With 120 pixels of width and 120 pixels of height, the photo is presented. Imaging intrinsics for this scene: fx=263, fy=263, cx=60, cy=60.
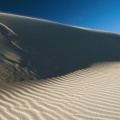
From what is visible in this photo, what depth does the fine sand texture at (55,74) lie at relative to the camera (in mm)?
4793

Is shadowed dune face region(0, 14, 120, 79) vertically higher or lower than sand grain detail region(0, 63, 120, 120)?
higher

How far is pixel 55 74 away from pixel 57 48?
3.19m

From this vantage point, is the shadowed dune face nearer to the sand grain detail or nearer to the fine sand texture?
the fine sand texture

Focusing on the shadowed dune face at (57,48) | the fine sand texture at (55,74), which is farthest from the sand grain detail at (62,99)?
the shadowed dune face at (57,48)

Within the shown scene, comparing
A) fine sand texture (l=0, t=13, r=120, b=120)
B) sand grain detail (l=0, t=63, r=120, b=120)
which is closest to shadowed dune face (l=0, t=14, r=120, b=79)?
fine sand texture (l=0, t=13, r=120, b=120)

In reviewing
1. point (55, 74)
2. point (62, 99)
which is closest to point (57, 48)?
point (55, 74)

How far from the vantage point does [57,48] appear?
36.6 ft

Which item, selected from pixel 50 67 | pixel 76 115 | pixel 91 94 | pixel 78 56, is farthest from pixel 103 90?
pixel 78 56

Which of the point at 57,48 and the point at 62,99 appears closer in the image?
the point at 62,99

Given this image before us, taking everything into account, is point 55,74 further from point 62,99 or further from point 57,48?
point 57,48

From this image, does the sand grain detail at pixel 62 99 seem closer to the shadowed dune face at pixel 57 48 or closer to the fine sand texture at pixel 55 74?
the fine sand texture at pixel 55 74

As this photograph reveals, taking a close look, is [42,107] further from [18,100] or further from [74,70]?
[74,70]

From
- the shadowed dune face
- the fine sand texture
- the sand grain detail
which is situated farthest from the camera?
the shadowed dune face

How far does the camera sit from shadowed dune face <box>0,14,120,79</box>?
863 centimetres
